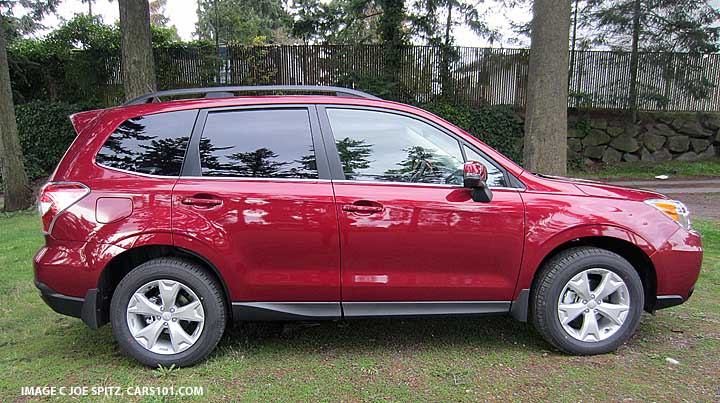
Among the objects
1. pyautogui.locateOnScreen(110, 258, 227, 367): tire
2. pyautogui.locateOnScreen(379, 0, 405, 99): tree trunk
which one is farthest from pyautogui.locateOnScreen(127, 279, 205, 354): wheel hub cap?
pyautogui.locateOnScreen(379, 0, 405, 99): tree trunk

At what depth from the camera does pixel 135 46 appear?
26.7 ft

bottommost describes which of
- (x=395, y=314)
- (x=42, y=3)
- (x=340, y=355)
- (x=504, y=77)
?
(x=340, y=355)

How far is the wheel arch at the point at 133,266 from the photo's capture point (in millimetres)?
3246

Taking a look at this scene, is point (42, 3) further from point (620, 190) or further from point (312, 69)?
point (620, 190)

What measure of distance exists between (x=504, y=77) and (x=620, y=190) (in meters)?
11.9

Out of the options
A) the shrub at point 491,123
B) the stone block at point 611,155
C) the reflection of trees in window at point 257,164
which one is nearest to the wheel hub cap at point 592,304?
the reflection of trees in window at point 257,164

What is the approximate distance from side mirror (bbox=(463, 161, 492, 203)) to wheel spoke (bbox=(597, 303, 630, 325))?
111cm

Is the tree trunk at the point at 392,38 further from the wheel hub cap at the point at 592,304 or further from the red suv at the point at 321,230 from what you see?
the wheel hub cap at the point at 592,304

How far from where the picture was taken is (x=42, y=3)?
58.5 ft

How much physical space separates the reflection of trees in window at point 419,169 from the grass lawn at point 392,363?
1.24 meters

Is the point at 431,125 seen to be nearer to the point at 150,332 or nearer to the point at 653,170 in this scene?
the point at 150,332

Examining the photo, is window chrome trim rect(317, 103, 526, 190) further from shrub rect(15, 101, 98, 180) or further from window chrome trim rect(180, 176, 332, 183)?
shrub rect(15, 101, 98, 180)

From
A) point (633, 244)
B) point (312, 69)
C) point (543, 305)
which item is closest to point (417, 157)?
point (543, 305)

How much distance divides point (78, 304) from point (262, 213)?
1325 mm
